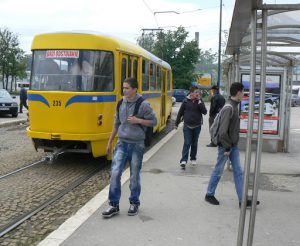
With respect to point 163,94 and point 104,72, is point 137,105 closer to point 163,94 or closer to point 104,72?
point 104,72

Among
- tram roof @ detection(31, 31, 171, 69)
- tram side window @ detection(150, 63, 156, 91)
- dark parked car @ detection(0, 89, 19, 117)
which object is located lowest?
dark parked car @ detection(0, 89, 19, 117)

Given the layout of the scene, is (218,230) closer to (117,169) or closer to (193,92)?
(117,169)

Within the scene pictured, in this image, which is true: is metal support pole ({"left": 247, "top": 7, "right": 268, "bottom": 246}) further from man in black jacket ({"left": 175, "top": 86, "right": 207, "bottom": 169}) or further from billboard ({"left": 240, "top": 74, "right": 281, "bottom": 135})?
billboard ({"left": 240, "top": 74, "right": 281, "bottom": 135})

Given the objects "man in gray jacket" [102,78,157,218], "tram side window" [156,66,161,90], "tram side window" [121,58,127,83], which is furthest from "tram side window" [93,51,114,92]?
"tram side window" [156,66,161,90]

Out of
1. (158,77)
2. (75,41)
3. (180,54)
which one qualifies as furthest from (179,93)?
(75,41)

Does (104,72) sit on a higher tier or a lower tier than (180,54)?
lower

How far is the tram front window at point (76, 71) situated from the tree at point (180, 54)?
3047cm

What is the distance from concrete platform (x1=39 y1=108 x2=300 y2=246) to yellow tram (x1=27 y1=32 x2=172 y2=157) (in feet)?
4.13

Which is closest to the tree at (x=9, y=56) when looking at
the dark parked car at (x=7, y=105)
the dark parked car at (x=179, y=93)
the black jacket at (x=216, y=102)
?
the dark parked car at (x=179, y=93)

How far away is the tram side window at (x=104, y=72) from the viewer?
9.07m

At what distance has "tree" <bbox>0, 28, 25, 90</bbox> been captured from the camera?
59.1 m

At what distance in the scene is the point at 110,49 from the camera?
9227 millimetres

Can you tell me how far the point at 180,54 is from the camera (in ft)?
131

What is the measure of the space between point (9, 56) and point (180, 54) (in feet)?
93.3
